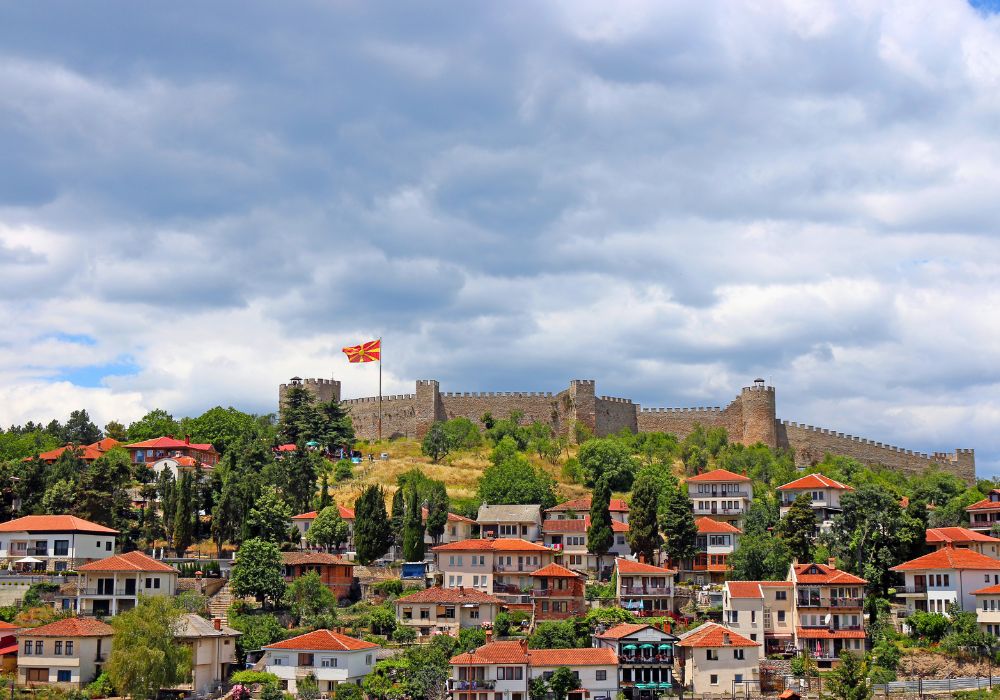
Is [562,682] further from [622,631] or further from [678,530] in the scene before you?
[678,530]

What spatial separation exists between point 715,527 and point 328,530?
22.9 meters

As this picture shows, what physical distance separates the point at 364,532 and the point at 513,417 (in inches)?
1824

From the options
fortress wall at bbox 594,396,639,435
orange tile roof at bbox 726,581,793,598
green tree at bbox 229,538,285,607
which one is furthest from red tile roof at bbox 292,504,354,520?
fortress wall at bbox 594,396,639,435

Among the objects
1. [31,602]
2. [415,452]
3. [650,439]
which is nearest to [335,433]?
[415,452]

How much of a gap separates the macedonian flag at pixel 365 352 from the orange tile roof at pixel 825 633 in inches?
2118

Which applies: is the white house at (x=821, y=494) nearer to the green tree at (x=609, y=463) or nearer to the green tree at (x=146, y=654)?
the green tree at (x=609, y=463)

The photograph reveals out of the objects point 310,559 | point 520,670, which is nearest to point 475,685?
point 520,670

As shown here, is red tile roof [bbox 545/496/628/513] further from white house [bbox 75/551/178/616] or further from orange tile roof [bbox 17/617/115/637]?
orange tile roof [bbox 17/617/115/637]

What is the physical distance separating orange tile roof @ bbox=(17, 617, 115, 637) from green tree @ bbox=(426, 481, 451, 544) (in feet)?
76.4

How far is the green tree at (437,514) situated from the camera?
75062 mm

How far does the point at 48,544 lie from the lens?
66.1 meters

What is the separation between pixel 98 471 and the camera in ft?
243

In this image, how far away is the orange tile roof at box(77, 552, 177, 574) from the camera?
199 feet

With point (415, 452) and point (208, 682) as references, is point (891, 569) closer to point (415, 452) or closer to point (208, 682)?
point (208, 682)
